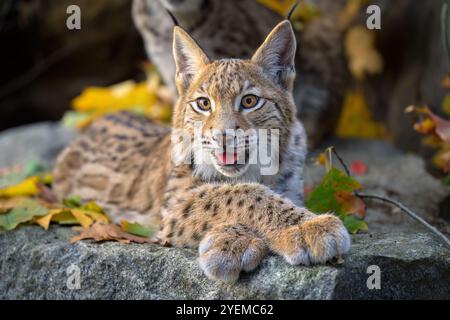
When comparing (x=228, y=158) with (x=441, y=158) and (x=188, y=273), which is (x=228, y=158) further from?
(x=441, y=158)

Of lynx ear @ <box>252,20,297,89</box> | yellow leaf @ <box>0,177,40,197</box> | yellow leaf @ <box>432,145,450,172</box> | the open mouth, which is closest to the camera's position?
the open mouth

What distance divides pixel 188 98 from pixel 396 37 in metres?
3.98

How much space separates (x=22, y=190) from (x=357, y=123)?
391cm

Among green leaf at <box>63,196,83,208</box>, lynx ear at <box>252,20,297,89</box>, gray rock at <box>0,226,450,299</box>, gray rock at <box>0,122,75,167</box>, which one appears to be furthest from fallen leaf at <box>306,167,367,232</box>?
gray rock at <box>0,122,75,167</box>

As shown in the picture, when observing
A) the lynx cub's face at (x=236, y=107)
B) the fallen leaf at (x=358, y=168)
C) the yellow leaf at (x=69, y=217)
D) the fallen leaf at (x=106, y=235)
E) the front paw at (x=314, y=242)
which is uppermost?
the lynx cub's face at (x=236, y=107)

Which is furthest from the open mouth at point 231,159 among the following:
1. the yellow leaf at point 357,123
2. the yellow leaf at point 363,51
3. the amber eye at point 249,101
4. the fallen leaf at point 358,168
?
the yellow leaf at point 363,51

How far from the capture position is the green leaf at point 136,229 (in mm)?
4285

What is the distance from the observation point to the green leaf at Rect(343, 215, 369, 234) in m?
4.13

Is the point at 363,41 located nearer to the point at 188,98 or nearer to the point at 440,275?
the point at 188,98

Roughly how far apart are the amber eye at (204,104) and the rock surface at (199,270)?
78 centimetres

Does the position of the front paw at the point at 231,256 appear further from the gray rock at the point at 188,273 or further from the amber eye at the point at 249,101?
the amber eye at the point at 249,101

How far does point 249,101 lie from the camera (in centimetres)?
387

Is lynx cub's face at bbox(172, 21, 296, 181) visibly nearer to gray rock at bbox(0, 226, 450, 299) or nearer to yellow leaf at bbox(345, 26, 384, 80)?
gray rock at bbox(0, 226, 450, 299)

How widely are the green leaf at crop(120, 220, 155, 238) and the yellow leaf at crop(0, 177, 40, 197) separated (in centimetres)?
105
